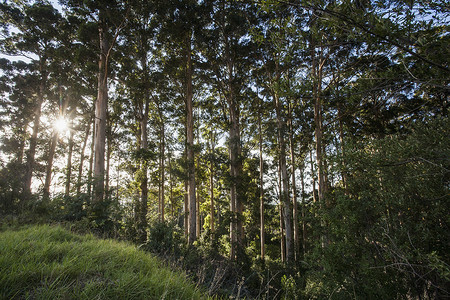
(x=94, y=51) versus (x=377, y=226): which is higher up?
(x=94, y=51)

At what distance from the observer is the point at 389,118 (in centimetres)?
1076

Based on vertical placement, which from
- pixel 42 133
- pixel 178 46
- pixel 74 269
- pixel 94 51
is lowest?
pixel 74 269

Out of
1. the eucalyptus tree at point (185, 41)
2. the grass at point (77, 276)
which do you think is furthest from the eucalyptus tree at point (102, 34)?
→ the grass at point (77, 276)

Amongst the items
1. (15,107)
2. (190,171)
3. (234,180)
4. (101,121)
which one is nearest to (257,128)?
(234,180)

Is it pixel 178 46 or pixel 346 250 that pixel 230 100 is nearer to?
pixel 178 46

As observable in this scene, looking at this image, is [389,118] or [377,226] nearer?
[377,226]

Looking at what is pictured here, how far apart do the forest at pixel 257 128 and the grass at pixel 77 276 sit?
2.96ft

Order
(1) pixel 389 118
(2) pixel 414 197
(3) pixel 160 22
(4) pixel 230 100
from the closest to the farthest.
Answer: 1. (2) pixel 414 197
2. (3) pixel 160 22
3. (1) pixel 389 118
4. (4) pixel 230 100

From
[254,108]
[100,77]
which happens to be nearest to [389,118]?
[254,108]

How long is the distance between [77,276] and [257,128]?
1177 centimetres

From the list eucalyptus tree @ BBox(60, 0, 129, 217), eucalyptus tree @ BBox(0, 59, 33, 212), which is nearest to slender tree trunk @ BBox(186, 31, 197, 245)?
eucalyptus tree @ BBox(60, 0, 129, 217)

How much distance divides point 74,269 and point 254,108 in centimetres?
1224

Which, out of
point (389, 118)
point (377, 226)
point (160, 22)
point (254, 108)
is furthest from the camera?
point (254, 108)

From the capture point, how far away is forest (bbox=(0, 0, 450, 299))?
2980 mm
